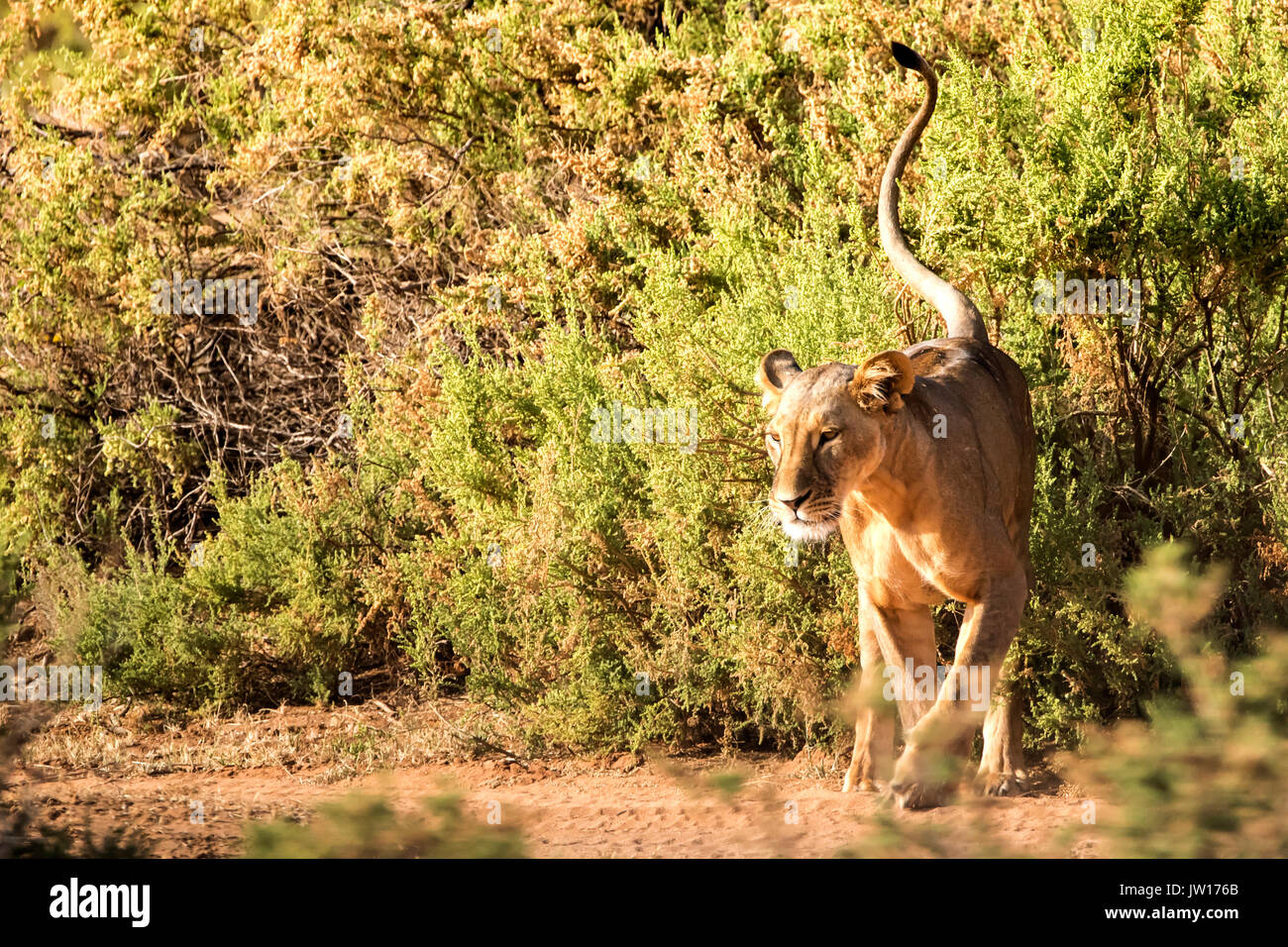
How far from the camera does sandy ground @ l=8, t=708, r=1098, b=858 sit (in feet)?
13.8

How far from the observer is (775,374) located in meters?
5.03

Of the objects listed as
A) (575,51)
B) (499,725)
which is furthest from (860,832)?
(575,51)

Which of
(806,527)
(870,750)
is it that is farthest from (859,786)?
(806,527)

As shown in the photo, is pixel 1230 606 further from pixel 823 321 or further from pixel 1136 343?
pixel 823 321

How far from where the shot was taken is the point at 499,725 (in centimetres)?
815

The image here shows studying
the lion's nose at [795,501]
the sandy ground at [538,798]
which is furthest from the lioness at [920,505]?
the sandy ground at [538,798]

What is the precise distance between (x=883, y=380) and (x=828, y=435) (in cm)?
28

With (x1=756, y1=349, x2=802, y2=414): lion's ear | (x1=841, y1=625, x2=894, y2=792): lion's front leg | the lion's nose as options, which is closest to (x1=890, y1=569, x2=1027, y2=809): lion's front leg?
(x1=841, y1=625, x2=894, y2=792): lion's front leg

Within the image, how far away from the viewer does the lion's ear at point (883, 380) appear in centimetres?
464

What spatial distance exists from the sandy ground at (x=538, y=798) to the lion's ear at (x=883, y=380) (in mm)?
1278

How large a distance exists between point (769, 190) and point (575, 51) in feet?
6.74

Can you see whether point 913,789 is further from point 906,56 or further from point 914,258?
point 906,56

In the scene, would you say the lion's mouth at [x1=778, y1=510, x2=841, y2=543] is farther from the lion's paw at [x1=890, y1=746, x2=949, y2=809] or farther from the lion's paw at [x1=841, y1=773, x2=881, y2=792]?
the lion's paw at [x1=841, y1=773, x2=881, y2=792]

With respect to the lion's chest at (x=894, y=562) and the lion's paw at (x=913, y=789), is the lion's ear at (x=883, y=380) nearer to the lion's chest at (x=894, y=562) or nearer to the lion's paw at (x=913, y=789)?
the lion's chest at (x=894, y=562)
